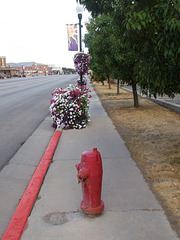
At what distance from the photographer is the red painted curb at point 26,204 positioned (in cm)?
285

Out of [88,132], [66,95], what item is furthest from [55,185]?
[66,95]

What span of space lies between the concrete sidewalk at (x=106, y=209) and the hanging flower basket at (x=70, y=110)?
2786 millimetres

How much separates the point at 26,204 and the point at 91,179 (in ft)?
3.55

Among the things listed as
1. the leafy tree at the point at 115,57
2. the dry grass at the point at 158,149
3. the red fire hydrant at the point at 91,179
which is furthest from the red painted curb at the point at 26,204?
the leafy tree at the point at 115,57

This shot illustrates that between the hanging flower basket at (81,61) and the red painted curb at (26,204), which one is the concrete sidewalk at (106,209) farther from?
the hanging flower basket at (81,61)

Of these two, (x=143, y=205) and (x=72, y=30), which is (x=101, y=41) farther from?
(x=143, y=205)

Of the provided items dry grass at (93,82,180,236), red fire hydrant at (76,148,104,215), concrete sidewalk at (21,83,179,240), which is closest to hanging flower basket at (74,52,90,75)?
dry grass at (93,82,180,236)

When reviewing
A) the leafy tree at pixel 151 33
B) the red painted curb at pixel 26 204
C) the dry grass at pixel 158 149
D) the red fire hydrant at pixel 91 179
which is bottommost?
the red painted curb at pixel 26 204

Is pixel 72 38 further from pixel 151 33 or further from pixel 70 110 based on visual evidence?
pixel 151 33

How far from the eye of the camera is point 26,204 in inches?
136

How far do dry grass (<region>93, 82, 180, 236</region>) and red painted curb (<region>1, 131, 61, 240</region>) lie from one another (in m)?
1.76

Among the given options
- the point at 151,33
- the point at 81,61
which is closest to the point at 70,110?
the point at 151,33

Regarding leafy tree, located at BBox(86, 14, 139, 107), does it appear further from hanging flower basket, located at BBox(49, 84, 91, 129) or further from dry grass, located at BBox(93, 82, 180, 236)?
hanging flower basket, located at BBox(49, 84, 91, 129)

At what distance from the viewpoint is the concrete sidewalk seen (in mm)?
2805
